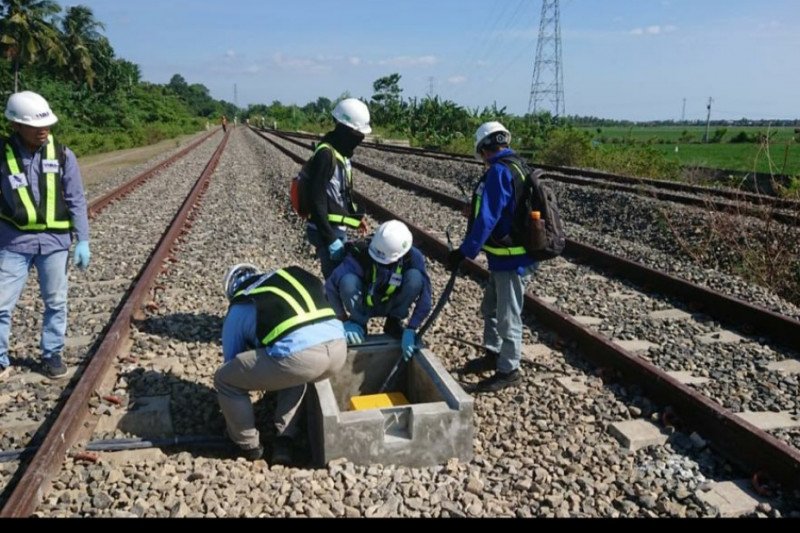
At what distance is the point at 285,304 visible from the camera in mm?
3834

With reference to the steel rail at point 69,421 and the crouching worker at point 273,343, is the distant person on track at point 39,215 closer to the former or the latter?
the steel rail at point 69,421

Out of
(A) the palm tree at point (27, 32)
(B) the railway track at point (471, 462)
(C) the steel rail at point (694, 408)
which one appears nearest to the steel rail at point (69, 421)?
(B) the railway track at point (471, 462)

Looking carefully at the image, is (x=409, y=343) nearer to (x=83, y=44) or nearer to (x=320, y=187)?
(x=320, y=187)

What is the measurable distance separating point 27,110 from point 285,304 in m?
2.30

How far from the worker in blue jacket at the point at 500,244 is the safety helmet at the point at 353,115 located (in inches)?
37.8

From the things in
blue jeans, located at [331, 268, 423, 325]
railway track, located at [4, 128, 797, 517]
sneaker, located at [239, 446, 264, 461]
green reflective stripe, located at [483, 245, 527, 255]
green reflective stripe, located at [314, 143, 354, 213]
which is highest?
green reflective stripe, located at [314, 143, 354, 213]

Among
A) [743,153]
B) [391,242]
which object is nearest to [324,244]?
[391,242]

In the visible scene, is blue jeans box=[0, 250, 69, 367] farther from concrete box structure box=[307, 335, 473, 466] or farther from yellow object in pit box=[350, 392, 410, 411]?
yellow object in pit box=[350, 392, 410, 411]

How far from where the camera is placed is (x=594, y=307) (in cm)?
664

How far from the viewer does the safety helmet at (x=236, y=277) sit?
432 centimetres

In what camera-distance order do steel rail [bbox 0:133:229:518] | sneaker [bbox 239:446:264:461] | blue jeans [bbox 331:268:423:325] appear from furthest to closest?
blue jeans [bbox 331:268:423:325] → sneaker [bbox 239:446:264:461] → steel rail [bbox 0:133:229:518]

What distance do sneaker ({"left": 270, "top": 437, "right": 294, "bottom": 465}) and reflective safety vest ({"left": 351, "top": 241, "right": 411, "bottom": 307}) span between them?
128cm

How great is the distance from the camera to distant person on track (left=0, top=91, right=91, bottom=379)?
4559 millimetres

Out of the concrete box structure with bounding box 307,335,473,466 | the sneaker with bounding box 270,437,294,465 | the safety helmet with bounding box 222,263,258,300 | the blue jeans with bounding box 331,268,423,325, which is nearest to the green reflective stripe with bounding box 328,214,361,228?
the blue jeans with bounding box 331,268,423,325
